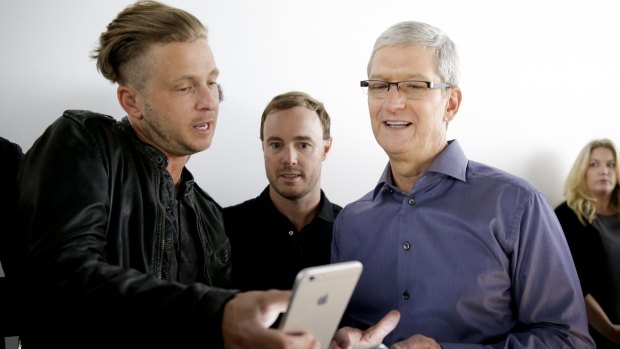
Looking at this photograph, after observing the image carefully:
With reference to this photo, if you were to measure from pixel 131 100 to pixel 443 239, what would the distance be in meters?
0.96

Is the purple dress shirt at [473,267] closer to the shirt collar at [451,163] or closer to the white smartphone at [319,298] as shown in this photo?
the shirt collar at [451,163]

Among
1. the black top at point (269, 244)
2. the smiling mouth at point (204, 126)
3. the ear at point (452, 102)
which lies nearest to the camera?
the smiling mouth at point (204, 126)

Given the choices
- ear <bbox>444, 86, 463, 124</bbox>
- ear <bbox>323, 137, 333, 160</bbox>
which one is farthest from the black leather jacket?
ear <bbox>323, 137, 333, 160</bbox>

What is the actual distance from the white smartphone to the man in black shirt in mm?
1342

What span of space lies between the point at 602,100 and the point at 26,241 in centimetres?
400

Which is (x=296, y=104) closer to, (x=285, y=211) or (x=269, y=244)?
(x=285, y=211)

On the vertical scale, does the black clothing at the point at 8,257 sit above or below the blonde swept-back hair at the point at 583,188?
above

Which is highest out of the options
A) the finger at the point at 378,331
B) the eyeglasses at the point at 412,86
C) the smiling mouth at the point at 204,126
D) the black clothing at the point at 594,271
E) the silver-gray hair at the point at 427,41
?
the silver-gray hair at the point at 427,41

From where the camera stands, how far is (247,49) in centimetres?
281

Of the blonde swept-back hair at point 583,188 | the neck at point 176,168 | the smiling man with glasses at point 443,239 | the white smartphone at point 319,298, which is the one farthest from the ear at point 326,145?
the blonde swept-back hair at point 583,188

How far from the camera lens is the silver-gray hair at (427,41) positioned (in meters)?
1.80

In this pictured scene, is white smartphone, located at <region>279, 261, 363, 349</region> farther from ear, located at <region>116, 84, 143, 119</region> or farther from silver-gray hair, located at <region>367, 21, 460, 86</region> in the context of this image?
silver-gray hair, located at <region>367, 21, 460, 86</region>

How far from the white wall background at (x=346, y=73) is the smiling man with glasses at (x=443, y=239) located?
105 cm

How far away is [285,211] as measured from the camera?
2607 mm
